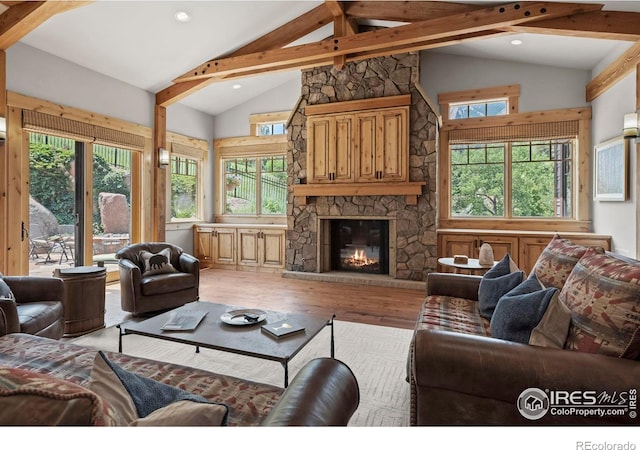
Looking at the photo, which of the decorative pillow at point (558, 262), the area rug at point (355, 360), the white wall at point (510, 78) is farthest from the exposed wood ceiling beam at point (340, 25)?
the decorative pillow at point (558, 262)

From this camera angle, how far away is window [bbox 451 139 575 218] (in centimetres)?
541

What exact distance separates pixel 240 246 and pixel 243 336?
4.64 m

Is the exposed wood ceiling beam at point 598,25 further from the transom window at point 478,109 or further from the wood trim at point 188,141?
the wood trim at point 188,141

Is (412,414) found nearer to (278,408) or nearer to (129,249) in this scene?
(278,408)

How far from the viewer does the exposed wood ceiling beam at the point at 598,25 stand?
3438 mm

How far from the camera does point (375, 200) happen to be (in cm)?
571

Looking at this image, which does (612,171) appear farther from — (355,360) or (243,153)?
(243,153)

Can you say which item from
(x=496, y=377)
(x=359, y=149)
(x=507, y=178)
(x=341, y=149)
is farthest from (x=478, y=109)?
(x=496, y=377)

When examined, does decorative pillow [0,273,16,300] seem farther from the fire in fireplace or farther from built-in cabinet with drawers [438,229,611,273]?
built-in cabinet with drawers [438,229,611,273]

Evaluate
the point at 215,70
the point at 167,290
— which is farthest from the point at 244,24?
the point at 167,290

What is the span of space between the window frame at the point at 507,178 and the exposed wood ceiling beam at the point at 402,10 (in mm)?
1647

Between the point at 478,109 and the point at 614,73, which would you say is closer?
the point at 614,73

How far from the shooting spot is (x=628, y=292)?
1.38m

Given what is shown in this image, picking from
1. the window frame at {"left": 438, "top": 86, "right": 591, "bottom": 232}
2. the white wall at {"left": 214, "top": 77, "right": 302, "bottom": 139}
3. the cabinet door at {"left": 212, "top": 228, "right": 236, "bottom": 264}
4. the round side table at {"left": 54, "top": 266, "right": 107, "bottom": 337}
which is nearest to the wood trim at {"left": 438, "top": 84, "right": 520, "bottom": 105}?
the window frame at {"left": 438, "top": 86, "right": 591, "bottom": 232}
